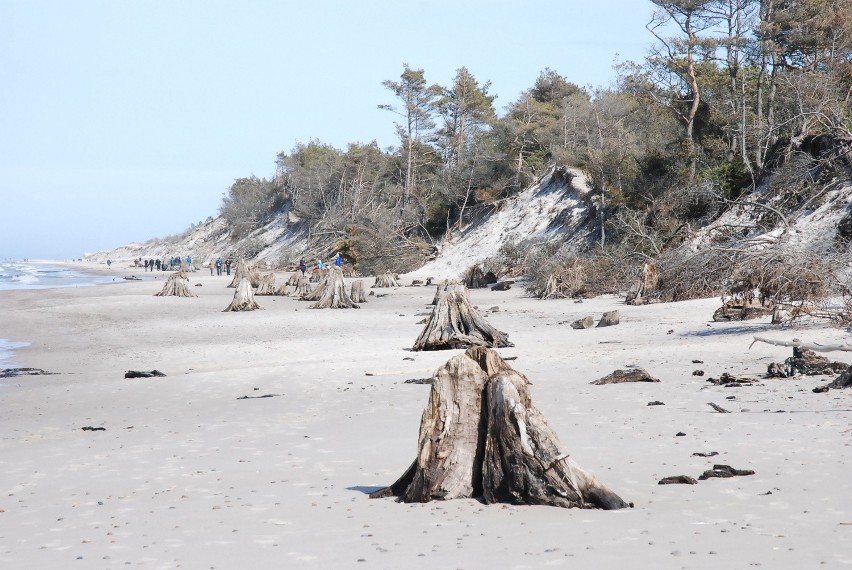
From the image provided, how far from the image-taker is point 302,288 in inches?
1218

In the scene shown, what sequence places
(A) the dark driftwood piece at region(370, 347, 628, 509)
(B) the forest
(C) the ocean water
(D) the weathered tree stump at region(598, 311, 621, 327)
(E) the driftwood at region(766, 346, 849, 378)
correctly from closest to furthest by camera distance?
(A) the dark driftwood piece at region(370, 347, 628, 509), (E) the driftwood at region(766, 346, 849, 378), (D) the weathered tree stump at region(598, 311, 621, 327), (B) the forest, (C) the ocean water

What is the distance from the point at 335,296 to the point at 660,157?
1242 cm

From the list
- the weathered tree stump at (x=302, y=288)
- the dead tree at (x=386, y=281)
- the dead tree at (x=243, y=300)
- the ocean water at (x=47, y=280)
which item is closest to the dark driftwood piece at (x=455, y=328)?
the dead tree at (x=243, y=300)

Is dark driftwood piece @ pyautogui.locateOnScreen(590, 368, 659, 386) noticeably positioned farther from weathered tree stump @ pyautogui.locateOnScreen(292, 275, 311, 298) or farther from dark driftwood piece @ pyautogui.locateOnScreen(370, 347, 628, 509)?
weathered tree stump @ pyautogui.locateOnScreen(292, 275, 311, 298)

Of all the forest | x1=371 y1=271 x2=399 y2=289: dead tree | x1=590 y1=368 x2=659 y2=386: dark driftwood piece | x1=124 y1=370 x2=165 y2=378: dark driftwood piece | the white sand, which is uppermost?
the forest

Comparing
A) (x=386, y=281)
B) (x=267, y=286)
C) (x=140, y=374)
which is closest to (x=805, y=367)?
(x=140, y=374)

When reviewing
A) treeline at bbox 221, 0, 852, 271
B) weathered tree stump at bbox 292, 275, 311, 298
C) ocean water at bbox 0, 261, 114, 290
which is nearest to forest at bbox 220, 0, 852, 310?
treeline at bbox 221, 0, 852, 271

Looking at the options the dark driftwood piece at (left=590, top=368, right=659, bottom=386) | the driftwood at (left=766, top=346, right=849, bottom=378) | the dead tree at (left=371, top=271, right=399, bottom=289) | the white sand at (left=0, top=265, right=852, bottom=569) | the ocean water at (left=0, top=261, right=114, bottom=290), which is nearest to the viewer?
the white sand at (left=0, top=265, right=852, bottom=569)

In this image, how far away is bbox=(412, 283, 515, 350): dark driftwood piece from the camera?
14.0 meters

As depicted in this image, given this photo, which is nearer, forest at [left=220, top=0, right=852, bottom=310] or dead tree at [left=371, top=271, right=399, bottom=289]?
forest at [left=220, top=0, right=852, bottom=310]

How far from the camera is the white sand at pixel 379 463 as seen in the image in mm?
4352

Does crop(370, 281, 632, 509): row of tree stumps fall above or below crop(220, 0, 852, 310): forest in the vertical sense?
below

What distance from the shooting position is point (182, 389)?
11500 millimetres

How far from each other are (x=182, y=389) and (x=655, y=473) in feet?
24.0
